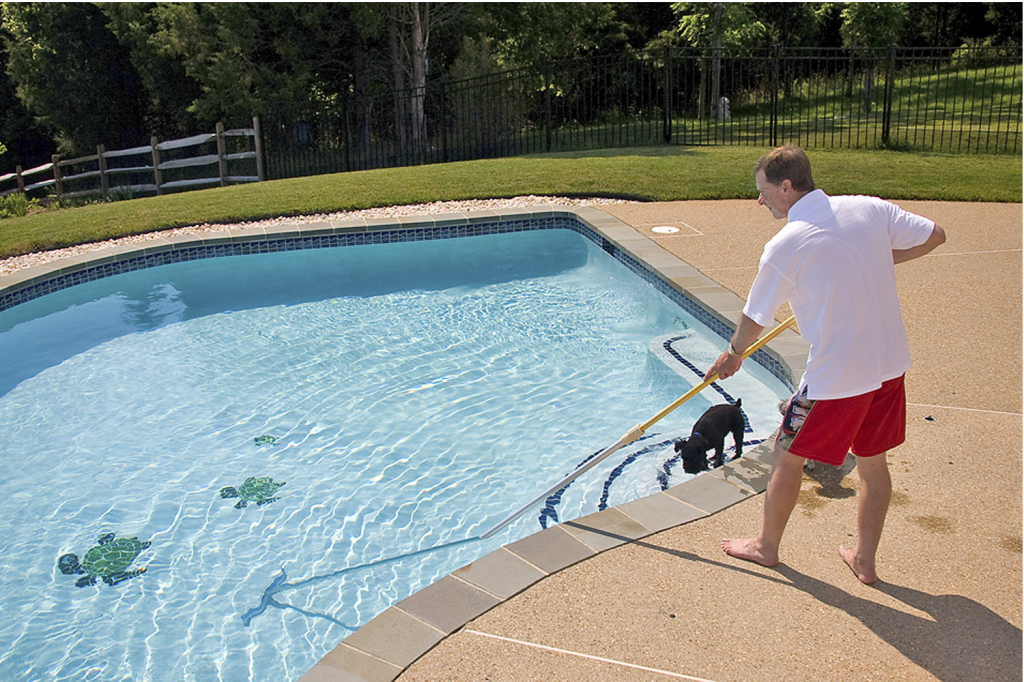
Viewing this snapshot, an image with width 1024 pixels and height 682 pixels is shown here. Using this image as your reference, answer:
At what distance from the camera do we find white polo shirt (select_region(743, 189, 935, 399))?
2.73m

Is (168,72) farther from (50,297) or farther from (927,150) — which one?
(927,150)

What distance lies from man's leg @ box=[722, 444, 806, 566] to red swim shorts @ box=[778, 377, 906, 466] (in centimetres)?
9

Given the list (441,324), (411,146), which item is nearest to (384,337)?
(441,324)

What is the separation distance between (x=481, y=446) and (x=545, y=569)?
89.1 inches

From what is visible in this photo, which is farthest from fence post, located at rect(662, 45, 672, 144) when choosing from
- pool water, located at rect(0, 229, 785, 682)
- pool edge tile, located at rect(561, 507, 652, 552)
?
pool edge tile, located at rect(561, 507, 652, 552)

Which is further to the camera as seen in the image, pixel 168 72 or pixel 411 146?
pixel 168 72

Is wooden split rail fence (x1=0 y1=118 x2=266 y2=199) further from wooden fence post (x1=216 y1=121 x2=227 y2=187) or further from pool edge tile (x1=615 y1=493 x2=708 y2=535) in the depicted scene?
pool edge tile (x1=615 y1=493 x2=708 y2=535)

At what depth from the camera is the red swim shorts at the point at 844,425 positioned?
284 cm

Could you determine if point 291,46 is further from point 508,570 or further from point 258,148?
point 508,570

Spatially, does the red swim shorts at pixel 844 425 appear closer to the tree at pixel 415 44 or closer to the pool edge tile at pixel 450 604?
the pool edge tile at pixel 450 604

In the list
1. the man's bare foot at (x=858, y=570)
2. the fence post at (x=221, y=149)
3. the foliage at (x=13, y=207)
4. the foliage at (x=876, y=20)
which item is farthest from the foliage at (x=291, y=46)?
the man's bare foot at (x=858, y=570)

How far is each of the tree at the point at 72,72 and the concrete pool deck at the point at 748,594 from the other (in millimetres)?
24417

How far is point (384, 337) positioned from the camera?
7473 mm

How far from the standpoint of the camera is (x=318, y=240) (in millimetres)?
9914
